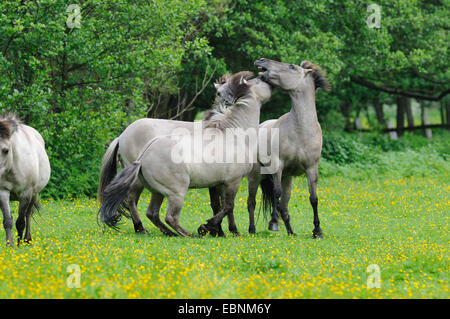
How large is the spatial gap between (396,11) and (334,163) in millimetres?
6137

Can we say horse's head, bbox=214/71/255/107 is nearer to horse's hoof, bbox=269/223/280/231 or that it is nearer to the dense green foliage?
horse's hoof, bbox=269/223/280/231

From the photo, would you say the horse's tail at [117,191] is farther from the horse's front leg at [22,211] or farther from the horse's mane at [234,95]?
the horse's mane at [234,95]

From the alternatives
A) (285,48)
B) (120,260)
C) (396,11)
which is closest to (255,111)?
(120,260)

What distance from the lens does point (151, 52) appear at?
50.1 feet

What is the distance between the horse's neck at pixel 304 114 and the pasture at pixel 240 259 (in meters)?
1.84

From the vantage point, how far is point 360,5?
21.3m

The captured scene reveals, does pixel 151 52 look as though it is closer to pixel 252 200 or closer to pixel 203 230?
pixel 252 200

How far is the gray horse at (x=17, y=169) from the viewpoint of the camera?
833 centimetres

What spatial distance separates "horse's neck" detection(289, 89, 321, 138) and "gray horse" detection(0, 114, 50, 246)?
439 cm

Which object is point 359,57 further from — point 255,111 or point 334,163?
point 255,111

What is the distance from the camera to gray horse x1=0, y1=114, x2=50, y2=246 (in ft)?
27.3

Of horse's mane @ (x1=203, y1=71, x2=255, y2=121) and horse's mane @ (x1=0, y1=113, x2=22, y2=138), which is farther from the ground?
horse's mane @ (x1=203, y1=71, x2=255, y2=121)

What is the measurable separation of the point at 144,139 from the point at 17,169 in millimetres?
2812

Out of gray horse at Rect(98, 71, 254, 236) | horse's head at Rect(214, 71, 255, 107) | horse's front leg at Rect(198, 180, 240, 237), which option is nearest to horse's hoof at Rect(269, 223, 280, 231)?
gray horse at Rect(98, 71, 254, 236)
